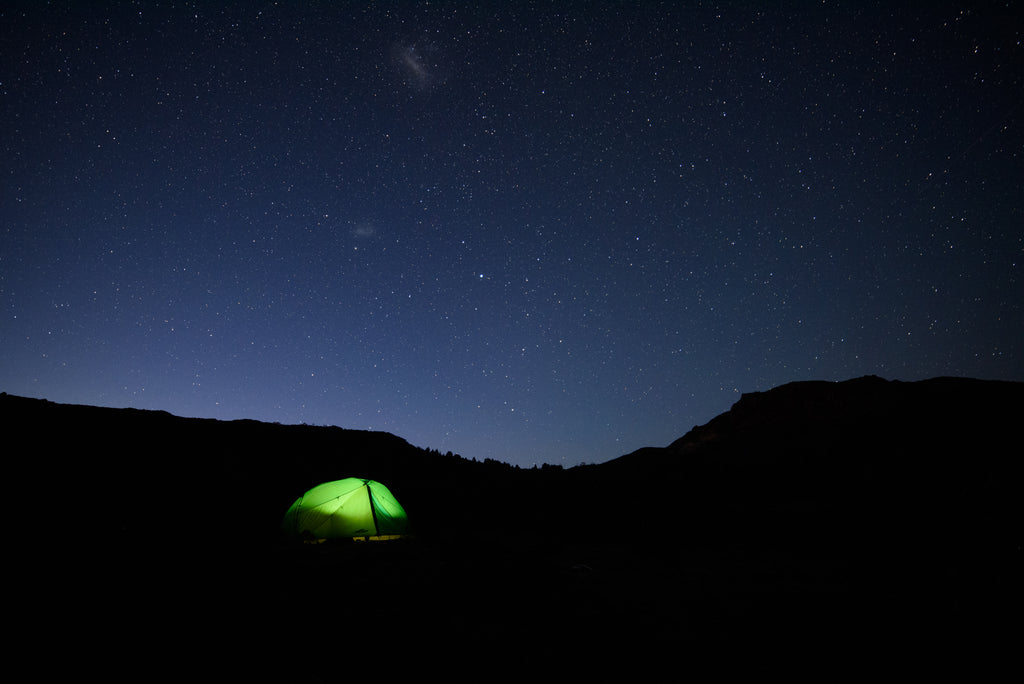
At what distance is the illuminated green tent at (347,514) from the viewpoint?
10188 millimetres

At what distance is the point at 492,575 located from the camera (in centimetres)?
690

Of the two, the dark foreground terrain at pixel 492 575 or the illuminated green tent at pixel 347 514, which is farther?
the illuminated green tent at pixel 347 514

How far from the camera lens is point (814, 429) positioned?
4872cm

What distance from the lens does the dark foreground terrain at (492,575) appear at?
3859mm

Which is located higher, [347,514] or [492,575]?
[347,514]

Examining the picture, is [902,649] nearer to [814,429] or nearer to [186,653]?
[186,653]

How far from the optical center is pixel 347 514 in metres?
10.4

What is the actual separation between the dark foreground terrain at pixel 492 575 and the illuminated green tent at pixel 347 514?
1.57 ft

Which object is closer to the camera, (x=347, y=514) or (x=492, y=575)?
(x=492, y=575)

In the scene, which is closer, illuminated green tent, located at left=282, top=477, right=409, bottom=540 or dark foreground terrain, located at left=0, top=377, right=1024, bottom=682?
dark foreground terrain, located at left=0, top=377, right=1024, bottom=682

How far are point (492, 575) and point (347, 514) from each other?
5.07 metres

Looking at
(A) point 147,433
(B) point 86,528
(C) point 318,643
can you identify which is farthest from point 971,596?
(A) point 147,433

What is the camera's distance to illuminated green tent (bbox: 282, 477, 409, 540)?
1019 centimetres

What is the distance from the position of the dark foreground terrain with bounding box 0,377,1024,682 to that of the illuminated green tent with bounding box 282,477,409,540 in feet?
1.57
